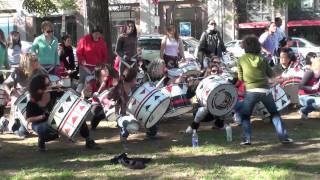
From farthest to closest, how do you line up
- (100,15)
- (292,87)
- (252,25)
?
(252,25) → (100,15) → (292,87)

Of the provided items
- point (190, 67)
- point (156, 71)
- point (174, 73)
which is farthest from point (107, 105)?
point (190, 67)

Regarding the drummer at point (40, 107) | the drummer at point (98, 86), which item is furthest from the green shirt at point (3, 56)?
the drummer at point (40, 107)

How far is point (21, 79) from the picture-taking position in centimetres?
949

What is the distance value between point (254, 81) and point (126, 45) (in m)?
3.76

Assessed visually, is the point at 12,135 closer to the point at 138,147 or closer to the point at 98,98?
the point at 98,98

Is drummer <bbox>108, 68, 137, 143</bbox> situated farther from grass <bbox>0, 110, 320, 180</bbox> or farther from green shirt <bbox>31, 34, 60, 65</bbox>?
green shirt <bbox>31, 34, 60, 65</bbox>

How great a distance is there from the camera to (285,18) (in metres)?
37.5

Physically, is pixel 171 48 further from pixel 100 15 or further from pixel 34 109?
pixel 34 109

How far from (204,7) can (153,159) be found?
31101 millimetres

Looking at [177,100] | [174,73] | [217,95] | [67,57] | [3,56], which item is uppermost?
[3,56]

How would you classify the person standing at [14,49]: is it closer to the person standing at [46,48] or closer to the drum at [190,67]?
the person standing at [46,48]

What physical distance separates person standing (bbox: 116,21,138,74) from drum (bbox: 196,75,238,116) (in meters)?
2.65

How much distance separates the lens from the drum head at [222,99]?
8969 millimetres

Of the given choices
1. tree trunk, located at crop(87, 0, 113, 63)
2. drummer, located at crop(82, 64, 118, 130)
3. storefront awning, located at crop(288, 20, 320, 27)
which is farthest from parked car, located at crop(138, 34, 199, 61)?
storefront awning, located at crop(288, 20, 320, 27)
